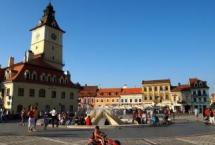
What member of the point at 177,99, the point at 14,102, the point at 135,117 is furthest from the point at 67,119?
the point at 177,99

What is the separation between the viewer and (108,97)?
9862cm

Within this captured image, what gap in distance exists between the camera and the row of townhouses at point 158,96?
84062 millimetres

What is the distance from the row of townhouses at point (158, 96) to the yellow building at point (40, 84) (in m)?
25.3

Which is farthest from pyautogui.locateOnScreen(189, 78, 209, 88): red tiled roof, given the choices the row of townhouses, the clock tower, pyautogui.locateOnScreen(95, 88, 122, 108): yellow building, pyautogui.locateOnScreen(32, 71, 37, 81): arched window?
pyautogui.locateOnScreen(32, 71, 37, 81): arched window

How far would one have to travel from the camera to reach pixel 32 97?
50.4 meters

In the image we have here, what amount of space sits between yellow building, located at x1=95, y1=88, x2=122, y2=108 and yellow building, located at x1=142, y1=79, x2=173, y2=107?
36.9 ft

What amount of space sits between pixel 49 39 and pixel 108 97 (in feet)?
120

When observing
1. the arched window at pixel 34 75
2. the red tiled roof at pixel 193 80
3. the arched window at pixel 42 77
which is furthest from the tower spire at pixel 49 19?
the red tiled roof at pixel 193 80

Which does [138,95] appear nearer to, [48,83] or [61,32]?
[61,32]

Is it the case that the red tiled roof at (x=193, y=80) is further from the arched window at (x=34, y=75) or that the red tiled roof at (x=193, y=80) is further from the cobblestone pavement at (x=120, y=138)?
the cobblestone pavement at (x=120, y=138)

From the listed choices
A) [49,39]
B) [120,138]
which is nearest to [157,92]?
[49,39]

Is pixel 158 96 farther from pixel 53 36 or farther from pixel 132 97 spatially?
pixel 53 36

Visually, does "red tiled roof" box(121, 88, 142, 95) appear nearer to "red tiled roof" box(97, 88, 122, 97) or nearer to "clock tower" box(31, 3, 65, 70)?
"red tiled roof" box(97, 88, 122, 97)

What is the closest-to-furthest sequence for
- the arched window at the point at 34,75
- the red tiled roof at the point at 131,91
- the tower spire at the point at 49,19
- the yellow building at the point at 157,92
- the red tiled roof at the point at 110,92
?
the arched window at the point at 34,75, the tower spire at the point at 49,19, the yellow building at the point at 157,92, the red tiled roof at the point at 131,91, the red tiled roof at the point at 110,92
